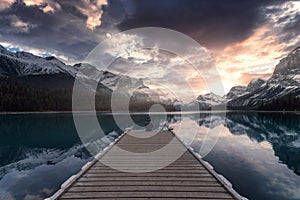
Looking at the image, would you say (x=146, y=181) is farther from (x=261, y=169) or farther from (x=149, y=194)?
(x=261, y=169)

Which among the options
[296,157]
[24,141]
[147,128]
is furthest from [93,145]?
[296,157]

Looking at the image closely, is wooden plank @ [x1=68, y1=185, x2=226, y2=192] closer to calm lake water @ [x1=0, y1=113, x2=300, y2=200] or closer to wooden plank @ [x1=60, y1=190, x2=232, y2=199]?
wooden plank @ [x1=60, y1=190, x2=232, y2=199]

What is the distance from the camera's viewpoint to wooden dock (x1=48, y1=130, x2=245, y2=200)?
757 cm

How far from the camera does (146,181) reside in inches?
351

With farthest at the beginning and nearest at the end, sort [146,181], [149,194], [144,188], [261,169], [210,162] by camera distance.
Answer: [210,162]
[261,169]
[146,181]
[144,188]
[149,194]

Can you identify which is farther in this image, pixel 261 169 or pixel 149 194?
pixel 261 169

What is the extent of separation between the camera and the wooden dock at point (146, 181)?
298 inches

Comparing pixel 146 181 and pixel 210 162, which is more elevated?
pixel 146 181

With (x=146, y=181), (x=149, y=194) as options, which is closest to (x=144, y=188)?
(x=149, y=194)

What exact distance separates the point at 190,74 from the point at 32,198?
2066 centimetres

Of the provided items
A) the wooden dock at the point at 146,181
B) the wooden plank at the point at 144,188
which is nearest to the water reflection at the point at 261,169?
the wooden dock at the point at 146,181

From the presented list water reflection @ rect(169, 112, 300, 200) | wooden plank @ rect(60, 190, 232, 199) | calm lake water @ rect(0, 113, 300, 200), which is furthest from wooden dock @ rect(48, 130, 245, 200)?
water reflection @ rect(169, 112, 300, 200)

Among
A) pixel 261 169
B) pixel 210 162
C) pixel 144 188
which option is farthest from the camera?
pixel 210 162

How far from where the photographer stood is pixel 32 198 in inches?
495
